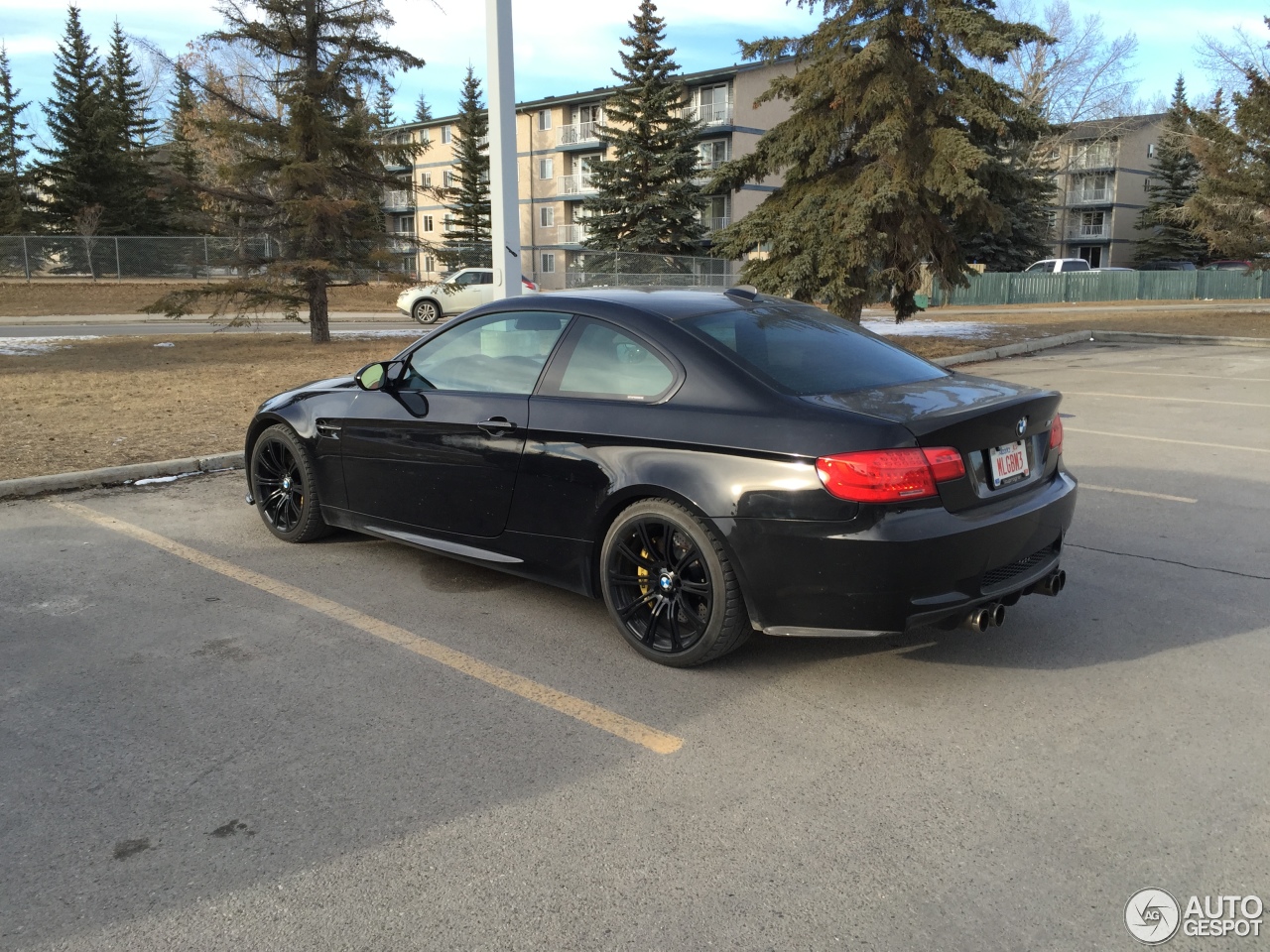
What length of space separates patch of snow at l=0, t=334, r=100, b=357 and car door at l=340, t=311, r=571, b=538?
13.8m

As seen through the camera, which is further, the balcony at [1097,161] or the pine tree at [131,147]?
the balcony at [1097,161]

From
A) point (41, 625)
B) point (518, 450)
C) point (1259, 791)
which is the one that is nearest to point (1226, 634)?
point (1259, 791)

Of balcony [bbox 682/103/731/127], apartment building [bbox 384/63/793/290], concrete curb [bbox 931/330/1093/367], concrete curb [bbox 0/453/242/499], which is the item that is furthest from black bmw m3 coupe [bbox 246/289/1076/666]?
balcony [bbox 682/103/731/127]

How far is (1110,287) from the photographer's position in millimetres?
45375

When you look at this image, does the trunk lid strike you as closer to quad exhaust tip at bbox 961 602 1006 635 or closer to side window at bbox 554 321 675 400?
quad exhaust tip at bbox 961 602 1006 635

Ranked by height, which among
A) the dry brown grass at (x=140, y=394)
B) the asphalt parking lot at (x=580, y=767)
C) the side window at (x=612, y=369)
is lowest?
the asphalt parking lot at (x=580, y=767)

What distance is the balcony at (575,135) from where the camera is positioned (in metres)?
58.5

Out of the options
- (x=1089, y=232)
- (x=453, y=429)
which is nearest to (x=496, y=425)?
(x=453, y=429)

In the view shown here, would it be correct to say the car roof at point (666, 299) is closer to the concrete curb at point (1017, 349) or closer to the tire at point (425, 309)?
the concrete curb at point (1017, 349)

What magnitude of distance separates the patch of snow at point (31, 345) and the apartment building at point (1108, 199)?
63839 millimetres

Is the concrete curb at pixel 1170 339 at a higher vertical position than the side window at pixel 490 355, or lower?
lower

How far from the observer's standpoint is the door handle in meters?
4.65

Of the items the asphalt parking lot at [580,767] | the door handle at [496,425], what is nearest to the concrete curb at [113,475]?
the asphalt parking lot at [580,767]

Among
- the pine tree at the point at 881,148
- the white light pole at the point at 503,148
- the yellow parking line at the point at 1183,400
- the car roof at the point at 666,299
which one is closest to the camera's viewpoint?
the car roof at the point at 666,299
